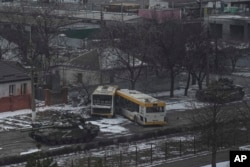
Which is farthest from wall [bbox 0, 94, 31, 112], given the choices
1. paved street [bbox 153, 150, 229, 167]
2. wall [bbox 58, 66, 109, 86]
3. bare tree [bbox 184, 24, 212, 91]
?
paved street [bbox 153, 150, 229, 167]

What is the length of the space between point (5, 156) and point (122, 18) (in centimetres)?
4074

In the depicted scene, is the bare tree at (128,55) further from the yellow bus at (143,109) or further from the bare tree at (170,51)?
the yellow bus at (143,109)

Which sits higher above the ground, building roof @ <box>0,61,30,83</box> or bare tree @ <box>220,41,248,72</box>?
building roof @ <box>0,61,30,83</box>

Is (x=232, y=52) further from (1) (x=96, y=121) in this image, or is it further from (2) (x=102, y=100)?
(1) (x=96, y=121)

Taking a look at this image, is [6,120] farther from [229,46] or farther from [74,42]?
[74,42]

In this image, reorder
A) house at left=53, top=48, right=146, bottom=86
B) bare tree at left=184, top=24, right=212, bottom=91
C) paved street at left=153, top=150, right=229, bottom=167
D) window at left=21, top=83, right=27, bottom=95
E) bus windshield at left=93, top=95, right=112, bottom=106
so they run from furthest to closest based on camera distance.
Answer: house at left=53, top=48, right=146, bottom=86 < bare tree at left=184, top=24, right=212, bottom=91 < window at left=21, top=83, right=27, bottom=95 < bus windshield at left=93, top=95, right=112, bottom=106 < paved street at left=153, top=150, right=229, bottom=167

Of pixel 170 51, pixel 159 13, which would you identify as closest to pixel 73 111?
pixel 170 51

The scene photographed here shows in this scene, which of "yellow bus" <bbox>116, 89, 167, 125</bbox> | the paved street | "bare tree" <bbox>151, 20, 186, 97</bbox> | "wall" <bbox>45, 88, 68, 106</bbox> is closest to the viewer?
the paved street

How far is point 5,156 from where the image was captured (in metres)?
27.3

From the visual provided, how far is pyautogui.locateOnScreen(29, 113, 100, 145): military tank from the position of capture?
29.3 meters

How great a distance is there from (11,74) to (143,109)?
8.04 m

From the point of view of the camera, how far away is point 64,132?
29.5 metres

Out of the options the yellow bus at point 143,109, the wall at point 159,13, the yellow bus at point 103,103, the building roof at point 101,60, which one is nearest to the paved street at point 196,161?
the yellow bus at point 143,109

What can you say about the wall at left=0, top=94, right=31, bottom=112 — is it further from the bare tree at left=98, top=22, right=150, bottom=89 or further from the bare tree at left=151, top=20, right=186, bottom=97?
the bare tree at left=151, top=20, right=186, bottom=97
